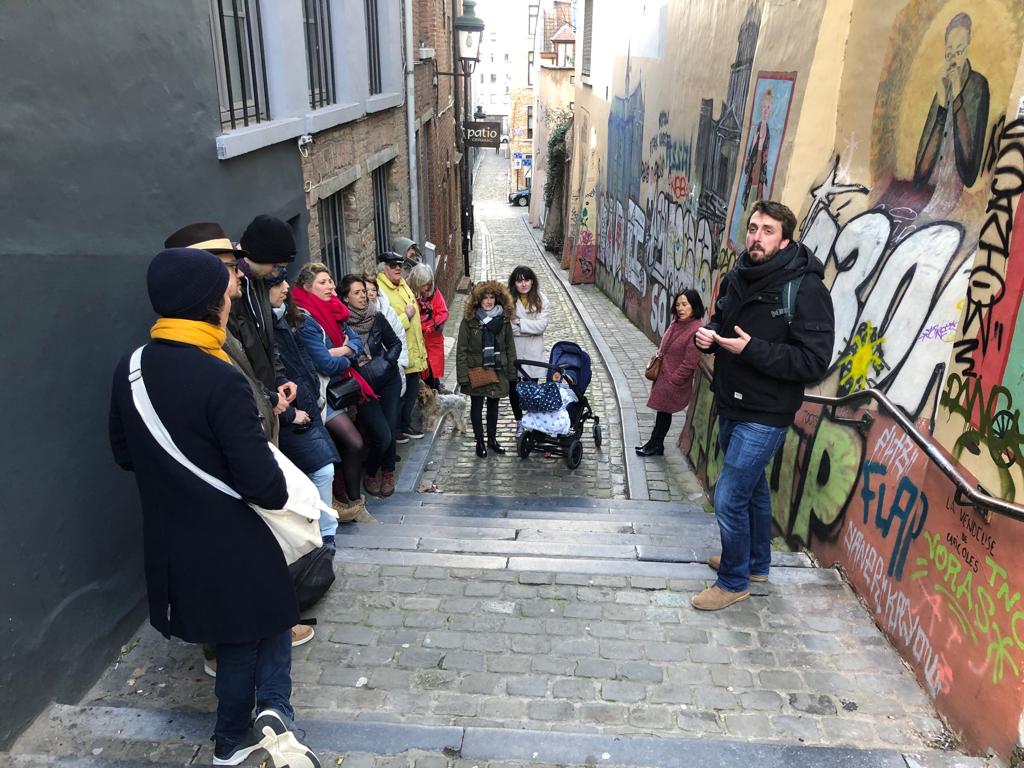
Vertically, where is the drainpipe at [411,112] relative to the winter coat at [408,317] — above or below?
above

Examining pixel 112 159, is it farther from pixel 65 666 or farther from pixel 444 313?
pixel 444 313

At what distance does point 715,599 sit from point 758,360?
1206 mm

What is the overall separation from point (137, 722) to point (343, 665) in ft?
2.61

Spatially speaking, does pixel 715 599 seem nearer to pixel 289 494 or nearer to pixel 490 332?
pixel 289 494

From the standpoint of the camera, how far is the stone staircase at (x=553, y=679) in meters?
2.60

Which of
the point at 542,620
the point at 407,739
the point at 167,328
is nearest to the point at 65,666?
the point at 407,739

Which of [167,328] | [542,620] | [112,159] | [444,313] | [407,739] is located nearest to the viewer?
[167,328]

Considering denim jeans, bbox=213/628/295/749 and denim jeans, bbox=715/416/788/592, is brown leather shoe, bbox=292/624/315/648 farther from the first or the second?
denim jeans, bbox=715/416/788/592

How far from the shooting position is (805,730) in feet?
9.08

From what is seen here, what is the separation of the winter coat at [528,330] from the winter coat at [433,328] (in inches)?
29.8

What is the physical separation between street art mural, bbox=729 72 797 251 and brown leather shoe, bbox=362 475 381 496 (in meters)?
3.79

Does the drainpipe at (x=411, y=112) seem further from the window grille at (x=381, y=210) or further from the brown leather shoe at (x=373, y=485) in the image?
the brown leather shoe at (x=373, y=485)

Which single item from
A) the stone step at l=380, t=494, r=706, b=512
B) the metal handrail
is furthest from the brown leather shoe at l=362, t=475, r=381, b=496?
the metal handrail

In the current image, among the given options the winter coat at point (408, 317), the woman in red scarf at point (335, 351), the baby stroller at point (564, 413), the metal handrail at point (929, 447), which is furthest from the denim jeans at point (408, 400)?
the metal handrail at point (929, 447)
